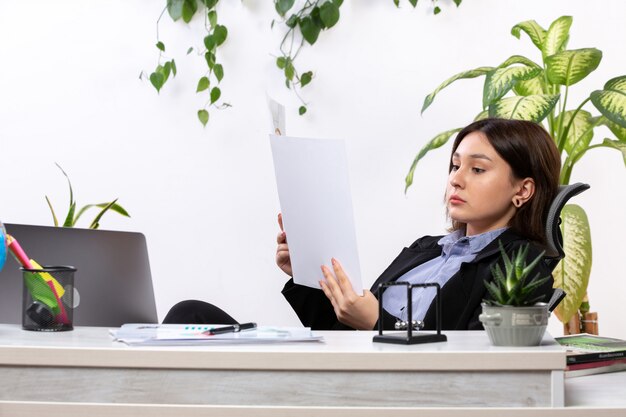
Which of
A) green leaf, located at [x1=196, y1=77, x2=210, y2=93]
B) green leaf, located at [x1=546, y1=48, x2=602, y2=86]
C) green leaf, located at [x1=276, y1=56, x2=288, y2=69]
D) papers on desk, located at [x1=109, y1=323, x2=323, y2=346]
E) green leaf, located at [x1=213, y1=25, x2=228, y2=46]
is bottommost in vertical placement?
papers on desk, located at [x1=109, y1=323, x2=323, y2=346]

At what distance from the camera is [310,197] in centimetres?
130

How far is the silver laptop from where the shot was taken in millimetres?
1310

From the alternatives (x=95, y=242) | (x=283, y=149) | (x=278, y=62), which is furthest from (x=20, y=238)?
(x=278, y=62)

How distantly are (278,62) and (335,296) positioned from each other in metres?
1.62

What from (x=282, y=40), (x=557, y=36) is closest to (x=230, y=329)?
(x=557, y=36)

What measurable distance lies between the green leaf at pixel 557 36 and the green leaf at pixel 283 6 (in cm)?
96

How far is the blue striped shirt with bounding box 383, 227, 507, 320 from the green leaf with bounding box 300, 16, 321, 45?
4.11ft

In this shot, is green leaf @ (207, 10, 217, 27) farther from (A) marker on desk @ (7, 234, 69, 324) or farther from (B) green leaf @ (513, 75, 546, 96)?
(A) marker on desk @ (7, 234, 69, 324)

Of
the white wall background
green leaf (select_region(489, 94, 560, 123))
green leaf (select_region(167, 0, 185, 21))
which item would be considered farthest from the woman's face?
green leaf (select_region(167, 0, 185, 21))

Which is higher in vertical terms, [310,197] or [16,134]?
[16,134]

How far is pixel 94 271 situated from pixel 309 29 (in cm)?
169

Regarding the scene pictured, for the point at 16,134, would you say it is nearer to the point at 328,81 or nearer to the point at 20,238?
the point at 328,81

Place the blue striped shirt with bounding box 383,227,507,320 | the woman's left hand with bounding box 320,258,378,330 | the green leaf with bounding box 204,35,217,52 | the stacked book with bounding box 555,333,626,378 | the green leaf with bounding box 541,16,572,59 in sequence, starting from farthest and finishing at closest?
the green leaf with bounding box 204,35,217,52, the green leaf with bounding box 541,16,572,59, the blue striped shirt with bounding box 383,227,507,320, the woman's left hand with bounding box 320,258,378,330, the stacked book with bounding box 555,333,626,378

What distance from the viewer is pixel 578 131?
7.75 feet
